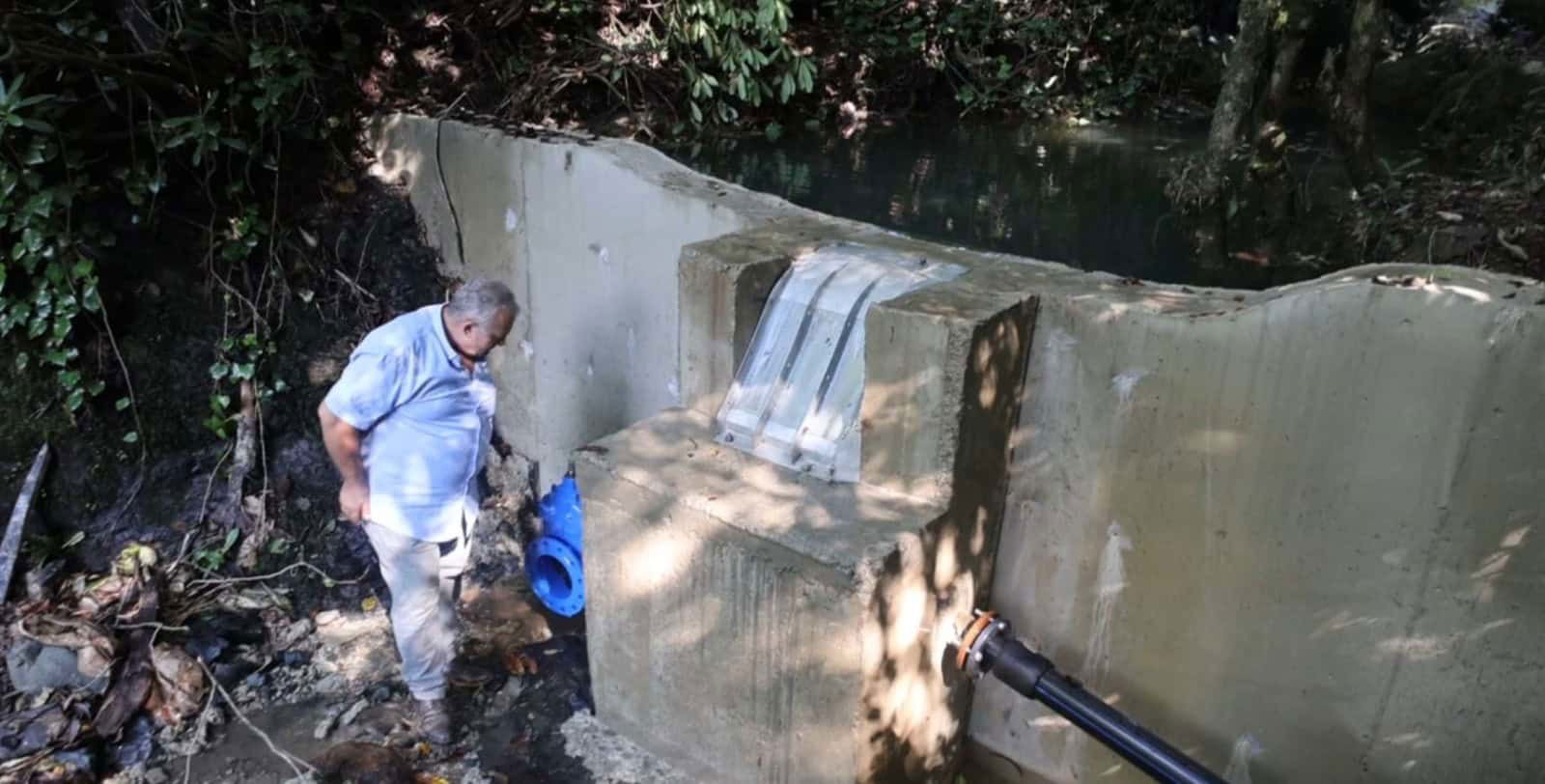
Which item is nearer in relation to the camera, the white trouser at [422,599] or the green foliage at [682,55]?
the white trouser at [422,599]

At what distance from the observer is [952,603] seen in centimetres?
289

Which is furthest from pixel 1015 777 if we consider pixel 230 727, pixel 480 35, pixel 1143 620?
pixel 480 35

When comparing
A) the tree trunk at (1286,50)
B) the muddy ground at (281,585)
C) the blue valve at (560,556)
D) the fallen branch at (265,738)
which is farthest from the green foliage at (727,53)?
the fallen branch at (265,738)

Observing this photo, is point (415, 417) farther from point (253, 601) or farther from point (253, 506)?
point (253, 506)

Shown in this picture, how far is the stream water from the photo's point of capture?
4.57m

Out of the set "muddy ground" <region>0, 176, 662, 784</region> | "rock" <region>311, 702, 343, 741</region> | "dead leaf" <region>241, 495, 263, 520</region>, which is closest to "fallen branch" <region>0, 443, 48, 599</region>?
"muddy ground" <region>0, 176, 662, 784</region>

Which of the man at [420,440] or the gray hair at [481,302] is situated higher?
the gray hair at [481,302]

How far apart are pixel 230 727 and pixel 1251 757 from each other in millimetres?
3468

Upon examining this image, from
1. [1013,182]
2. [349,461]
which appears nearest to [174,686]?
[349,461]

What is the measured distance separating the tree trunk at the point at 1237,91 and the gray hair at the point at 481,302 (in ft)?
11.3

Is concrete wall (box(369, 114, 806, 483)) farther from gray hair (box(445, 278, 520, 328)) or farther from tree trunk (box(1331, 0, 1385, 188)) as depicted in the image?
tree trunk (box(1331, 0, 1385, 188))

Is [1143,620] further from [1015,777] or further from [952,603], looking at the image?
[1015,777]

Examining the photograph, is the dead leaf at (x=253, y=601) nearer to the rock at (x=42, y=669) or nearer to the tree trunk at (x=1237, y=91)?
the rock at (x=42, y=669)

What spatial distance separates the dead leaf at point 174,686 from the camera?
153 inches
